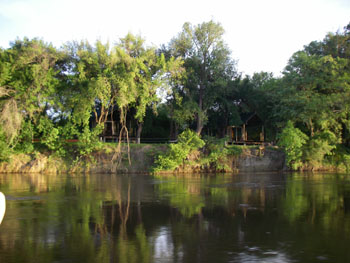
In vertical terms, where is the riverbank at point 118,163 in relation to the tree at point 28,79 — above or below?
below

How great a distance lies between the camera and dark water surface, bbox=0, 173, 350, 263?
7.62 m

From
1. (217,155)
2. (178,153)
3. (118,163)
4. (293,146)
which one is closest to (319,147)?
(293,146)

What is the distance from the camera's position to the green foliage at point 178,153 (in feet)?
106

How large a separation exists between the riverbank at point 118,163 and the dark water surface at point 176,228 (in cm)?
1616

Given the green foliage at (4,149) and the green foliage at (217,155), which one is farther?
the green foliage at (217,155)

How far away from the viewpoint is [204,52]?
39625mm

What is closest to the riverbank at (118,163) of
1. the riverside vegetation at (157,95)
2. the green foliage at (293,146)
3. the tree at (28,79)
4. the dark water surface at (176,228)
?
the riverside vegetation at (157,95)

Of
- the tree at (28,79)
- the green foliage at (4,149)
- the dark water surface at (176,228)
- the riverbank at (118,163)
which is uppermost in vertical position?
the tree at (28,79)

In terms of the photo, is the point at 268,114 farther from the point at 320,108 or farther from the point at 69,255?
the point at 69,255

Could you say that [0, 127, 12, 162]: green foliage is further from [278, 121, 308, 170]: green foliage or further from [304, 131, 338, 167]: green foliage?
[304, 131, 338, 167]: green foliage

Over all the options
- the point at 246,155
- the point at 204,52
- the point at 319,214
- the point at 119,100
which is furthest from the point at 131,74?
the point at 319,214

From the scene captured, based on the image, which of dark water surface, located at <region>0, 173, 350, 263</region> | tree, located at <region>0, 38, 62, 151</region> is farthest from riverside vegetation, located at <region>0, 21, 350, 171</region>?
dark water surface, located at <region>0, 173, 350, 263</region>

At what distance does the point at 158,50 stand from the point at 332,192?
27.7m

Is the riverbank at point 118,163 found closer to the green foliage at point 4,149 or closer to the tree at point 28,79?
the green foliage at point 4,149
